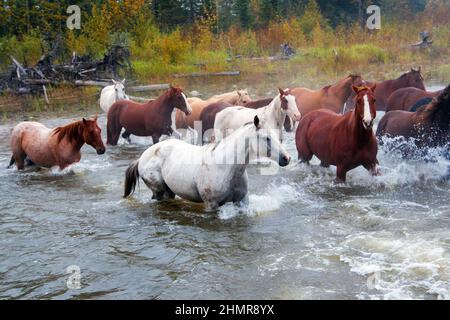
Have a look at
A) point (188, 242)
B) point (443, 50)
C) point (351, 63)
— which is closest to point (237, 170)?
point (188, 242)

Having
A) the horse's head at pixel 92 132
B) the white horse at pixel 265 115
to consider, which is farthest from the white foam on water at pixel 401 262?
the horse's head at pixel 92 132

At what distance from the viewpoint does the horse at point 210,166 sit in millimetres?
6375

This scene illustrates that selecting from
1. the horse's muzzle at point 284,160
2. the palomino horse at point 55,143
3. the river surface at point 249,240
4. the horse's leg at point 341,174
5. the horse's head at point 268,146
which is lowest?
the river surface at point 249,240

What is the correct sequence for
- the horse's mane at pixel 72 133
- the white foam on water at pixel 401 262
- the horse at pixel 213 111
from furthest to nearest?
1. the horse at pixel 213 111
2. the horse's mane at pixel 72 133
3. the white foam on water at pixel 401 262

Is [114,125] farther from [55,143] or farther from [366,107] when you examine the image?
[366,107]

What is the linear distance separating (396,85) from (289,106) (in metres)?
4.17

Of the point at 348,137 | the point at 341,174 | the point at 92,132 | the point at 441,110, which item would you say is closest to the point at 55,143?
the point at 92,132

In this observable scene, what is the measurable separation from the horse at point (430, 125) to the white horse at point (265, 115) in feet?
6.00

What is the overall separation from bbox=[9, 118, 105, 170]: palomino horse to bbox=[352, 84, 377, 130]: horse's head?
4.37m

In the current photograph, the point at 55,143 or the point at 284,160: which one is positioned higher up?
the point at 284,160

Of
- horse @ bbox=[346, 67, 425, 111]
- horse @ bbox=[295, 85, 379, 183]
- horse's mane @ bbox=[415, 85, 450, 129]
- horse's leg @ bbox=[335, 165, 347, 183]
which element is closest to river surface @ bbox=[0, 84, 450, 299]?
horse's leg @ bbox=[335, 165, 347, 183]

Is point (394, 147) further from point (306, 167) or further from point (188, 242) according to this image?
point (188, 242)

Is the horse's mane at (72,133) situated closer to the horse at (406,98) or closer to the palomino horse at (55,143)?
the palomino horse at (55,143)

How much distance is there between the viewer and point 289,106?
9555 millimetres
